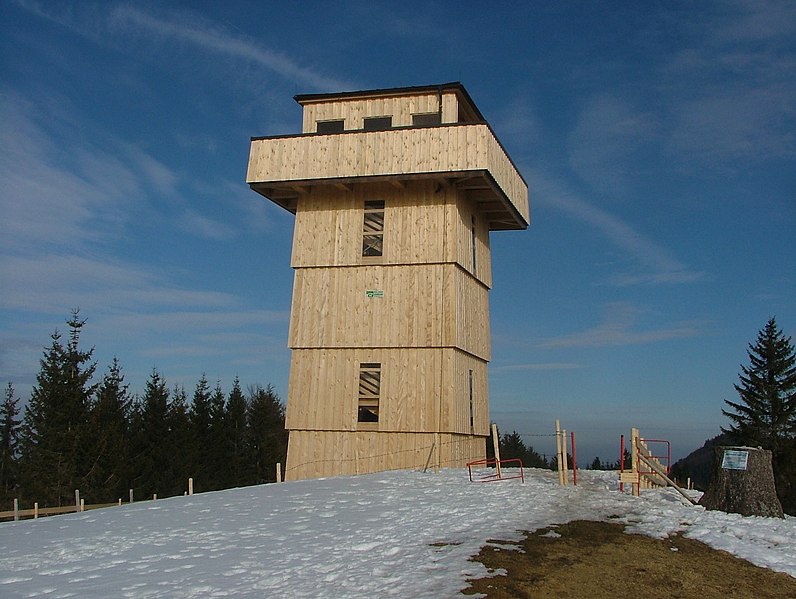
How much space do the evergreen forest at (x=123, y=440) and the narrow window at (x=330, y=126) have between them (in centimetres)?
2320

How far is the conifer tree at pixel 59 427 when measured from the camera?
3744 centimetres

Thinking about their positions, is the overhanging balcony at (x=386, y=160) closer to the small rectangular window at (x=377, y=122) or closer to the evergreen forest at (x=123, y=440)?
the small rectangular window at (x=377, y=122)

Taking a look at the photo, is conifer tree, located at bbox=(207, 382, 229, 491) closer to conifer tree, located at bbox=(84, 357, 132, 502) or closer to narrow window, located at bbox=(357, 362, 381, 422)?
conifer tree, located at bbox=(84, 357, 132, 502)

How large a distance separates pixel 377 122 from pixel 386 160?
3.29m

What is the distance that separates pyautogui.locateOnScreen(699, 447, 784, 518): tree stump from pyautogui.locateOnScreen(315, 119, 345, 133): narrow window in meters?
17.7

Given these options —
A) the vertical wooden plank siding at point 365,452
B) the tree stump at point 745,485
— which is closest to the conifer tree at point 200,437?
the vertical wooden plank siding at point 365,452

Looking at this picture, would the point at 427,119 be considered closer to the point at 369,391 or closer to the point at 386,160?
the point at 386,160

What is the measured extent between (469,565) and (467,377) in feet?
49.3

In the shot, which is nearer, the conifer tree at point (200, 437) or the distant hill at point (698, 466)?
the conifer tree at point (200, 437)

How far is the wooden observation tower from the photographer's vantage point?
2273 cm

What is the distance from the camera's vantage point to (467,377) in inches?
961

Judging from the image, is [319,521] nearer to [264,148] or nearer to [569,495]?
[569,495]

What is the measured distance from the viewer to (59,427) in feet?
128

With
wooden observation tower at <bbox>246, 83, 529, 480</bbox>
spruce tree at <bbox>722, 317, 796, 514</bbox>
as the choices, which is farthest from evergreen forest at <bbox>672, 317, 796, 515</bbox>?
wooden observation tower at <bbox>246, 83, 529, 480</bbox>
